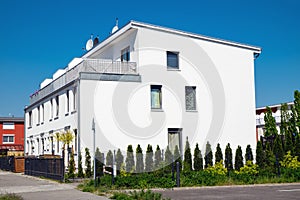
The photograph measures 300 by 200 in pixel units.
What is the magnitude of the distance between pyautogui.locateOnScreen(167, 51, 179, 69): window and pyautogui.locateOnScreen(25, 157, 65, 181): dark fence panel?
33.4ft

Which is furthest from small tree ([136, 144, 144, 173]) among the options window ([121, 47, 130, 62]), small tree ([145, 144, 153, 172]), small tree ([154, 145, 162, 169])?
window ([121, 47, 130, 62])

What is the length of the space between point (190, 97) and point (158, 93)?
2271 mm

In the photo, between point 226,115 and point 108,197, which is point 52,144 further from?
point 108,197

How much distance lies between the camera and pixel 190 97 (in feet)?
100

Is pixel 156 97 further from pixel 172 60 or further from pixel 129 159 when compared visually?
pixel 129 159

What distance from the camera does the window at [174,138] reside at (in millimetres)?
29484

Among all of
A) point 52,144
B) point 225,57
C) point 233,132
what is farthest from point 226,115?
point 52,144

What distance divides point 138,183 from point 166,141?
439 inches

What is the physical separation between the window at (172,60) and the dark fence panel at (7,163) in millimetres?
12979

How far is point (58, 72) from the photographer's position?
4081 cm

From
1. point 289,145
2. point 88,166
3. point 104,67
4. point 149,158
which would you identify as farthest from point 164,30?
point 289,145

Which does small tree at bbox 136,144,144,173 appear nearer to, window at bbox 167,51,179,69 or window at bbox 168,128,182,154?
window at bbox 168,128,182,154

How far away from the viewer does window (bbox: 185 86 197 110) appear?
30.4m

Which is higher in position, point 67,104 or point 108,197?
point 67,104
